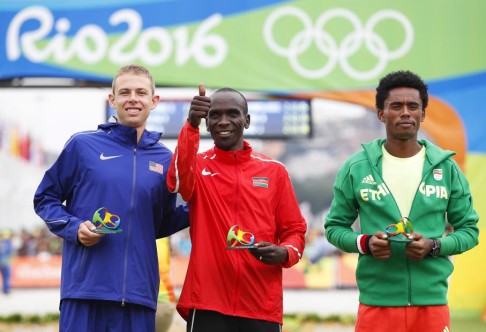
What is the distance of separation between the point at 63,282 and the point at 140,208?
434 millimetres

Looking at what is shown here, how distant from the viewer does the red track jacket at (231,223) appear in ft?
11.2

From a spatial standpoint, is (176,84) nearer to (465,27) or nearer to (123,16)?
(123,16)

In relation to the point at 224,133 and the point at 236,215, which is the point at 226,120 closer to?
the point at 224,133

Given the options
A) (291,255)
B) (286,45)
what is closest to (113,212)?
(291,255)

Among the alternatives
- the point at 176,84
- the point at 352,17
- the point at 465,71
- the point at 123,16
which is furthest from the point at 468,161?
the point at 123,16

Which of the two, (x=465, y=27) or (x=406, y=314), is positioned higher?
(x=465, y=27)

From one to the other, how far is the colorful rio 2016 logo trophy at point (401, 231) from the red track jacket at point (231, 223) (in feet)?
1.53

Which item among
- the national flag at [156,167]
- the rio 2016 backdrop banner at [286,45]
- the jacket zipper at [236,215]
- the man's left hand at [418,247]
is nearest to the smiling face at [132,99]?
the national flag at [156,167]

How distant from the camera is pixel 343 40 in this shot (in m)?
6.89

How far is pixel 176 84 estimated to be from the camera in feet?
22.7

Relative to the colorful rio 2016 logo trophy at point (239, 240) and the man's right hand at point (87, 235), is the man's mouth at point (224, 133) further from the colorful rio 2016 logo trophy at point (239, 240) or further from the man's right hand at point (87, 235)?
the man's right hand at point (87, 235)

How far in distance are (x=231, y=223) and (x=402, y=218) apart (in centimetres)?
71

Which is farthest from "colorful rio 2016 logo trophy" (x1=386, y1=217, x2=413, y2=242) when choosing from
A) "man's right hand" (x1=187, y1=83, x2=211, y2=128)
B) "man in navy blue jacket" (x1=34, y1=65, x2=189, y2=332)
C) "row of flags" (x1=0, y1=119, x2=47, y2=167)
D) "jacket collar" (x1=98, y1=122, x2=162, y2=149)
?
"row of flags" (x1=0, y1=119, x2=47, y2=167)

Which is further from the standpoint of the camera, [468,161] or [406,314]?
[468,161]
